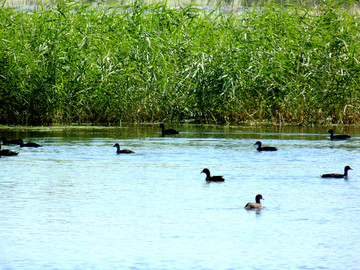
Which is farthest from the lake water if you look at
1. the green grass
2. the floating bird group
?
the green grass

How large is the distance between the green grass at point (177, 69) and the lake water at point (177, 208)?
3741mm

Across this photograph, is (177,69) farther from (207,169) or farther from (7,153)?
(207,169)

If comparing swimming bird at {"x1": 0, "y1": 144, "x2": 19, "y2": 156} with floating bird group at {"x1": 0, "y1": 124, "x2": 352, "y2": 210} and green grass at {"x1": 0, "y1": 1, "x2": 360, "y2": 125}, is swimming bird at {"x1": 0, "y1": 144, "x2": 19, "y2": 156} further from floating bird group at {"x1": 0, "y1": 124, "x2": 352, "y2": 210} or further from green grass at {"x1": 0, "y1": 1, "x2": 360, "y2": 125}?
green grass at {"x1": 0, "y1": 1, "x2": 360, "y2": 125}

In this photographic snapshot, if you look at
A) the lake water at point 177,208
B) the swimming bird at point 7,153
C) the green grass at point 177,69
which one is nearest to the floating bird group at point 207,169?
the swimming bird at point 7,153

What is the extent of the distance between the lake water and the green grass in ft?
12.3

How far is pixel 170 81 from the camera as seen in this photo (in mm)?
22344

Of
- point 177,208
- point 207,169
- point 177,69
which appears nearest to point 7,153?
point 207,169

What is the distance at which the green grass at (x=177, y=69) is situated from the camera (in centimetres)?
2155

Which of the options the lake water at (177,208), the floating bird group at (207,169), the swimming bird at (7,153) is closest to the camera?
the lake water at (177,208)

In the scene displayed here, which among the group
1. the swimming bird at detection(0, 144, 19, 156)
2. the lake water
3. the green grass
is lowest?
the lake water

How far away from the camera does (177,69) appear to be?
A: 22.4m

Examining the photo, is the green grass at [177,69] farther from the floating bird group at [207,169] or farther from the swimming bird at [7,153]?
the swimming bird at [7,153]

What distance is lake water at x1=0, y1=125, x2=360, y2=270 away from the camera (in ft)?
26.0

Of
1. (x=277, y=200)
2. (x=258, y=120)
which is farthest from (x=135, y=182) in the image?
(x=258, y=120)
